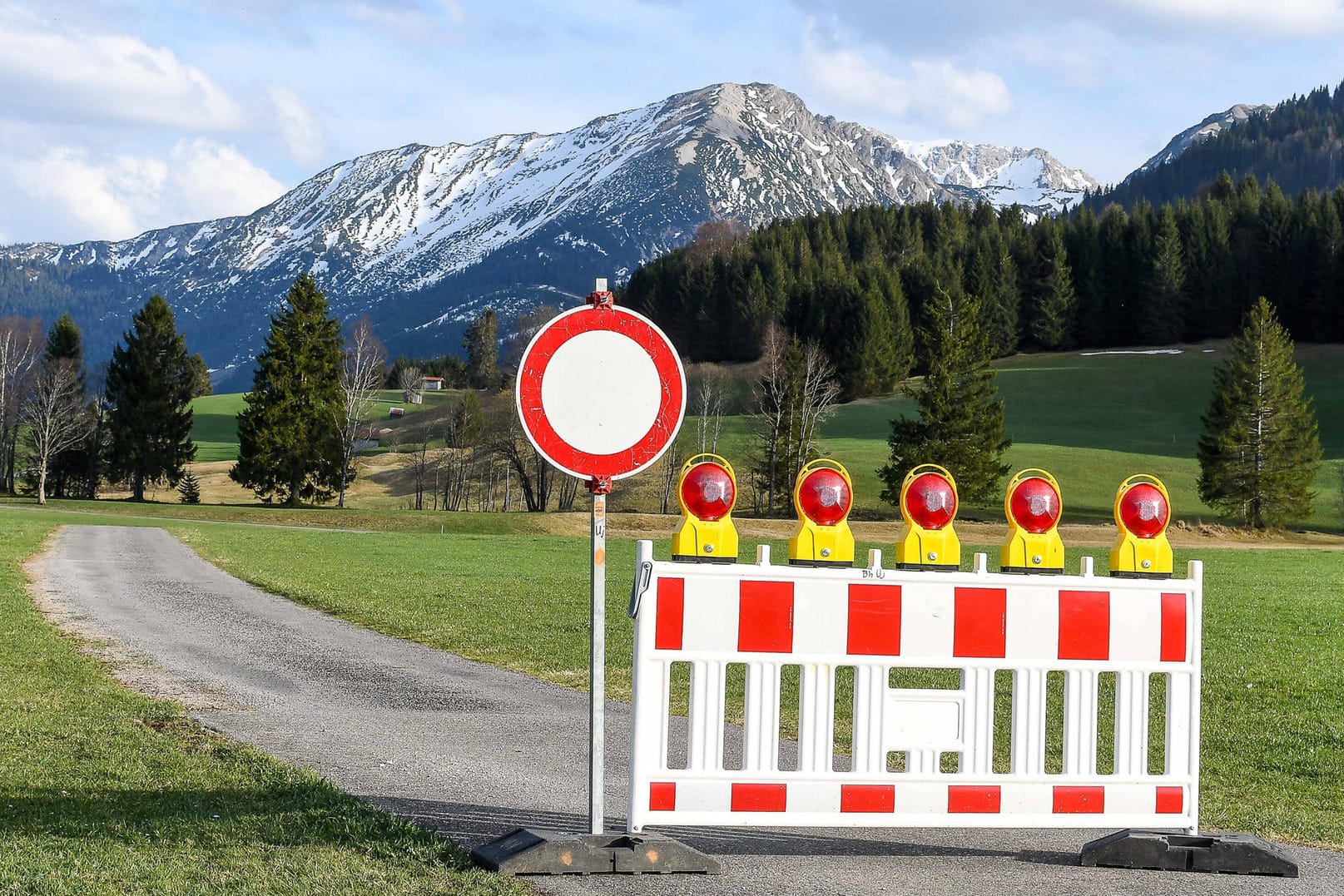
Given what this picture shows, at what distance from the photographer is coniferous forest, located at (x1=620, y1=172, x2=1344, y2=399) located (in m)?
111

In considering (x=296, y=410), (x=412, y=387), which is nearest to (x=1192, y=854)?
(x=296, y=410)

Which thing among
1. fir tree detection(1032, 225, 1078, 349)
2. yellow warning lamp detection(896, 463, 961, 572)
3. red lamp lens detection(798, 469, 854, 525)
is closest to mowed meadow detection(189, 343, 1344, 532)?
fir tree detection(1032, 225, 1078, 349)

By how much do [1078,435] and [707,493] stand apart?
286 ft

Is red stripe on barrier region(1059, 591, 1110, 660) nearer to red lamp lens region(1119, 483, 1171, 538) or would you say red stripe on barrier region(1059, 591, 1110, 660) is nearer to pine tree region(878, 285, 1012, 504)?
red lamp lens region(1119, 483, 1171, 538)

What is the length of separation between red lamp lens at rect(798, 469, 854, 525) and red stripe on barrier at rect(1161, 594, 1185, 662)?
5.57 ft

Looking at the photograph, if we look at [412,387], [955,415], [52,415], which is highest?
Result: [412,387]

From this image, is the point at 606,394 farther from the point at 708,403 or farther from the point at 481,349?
the point at 481,349

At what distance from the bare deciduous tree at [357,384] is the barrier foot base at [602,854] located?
63479mm

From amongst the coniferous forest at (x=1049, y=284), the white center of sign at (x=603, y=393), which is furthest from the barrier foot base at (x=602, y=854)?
the coniferous forest at (x=1049, y=284)

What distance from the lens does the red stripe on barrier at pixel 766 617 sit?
5.92 metres

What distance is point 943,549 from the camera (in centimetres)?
614

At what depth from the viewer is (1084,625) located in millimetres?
6172

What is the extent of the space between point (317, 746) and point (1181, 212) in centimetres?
12711

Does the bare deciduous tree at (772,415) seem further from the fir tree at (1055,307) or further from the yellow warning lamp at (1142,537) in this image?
the yellow warning lamp at (1142,537)
